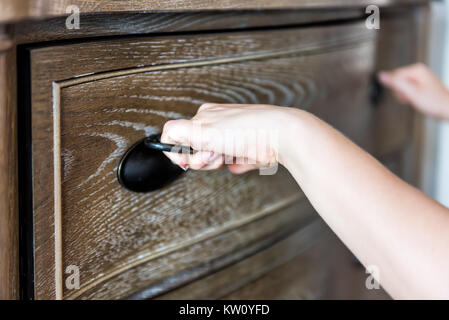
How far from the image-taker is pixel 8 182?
292mm

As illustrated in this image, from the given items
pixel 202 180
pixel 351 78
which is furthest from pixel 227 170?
pixel 351 78

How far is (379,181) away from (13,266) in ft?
0.73

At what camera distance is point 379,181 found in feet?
1.09

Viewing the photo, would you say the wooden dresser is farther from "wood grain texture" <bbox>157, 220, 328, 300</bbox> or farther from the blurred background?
the blurred background

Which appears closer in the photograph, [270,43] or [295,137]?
[295,137]

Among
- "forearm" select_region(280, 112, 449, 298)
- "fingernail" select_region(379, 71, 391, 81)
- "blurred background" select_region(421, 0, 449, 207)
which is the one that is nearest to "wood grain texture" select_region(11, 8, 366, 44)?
"forearm" select_region(280, 112, 449, 298)


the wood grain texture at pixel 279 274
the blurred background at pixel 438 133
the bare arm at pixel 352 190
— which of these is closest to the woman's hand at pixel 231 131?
the bare arm at pixel 352 190

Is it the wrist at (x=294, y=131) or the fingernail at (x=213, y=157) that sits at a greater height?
the wrist at (x=294, y=131)

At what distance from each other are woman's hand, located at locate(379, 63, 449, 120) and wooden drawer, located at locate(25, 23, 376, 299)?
0.25m

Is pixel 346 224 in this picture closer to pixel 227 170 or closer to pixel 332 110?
pixel 227 170

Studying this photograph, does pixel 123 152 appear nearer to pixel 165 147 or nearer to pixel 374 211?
pixel 165 147

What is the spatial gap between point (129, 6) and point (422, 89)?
0.56 m

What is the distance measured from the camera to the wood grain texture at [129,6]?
222 millimetres

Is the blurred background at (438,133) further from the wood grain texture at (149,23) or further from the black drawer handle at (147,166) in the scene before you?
the black drawer handle at (147,166)
